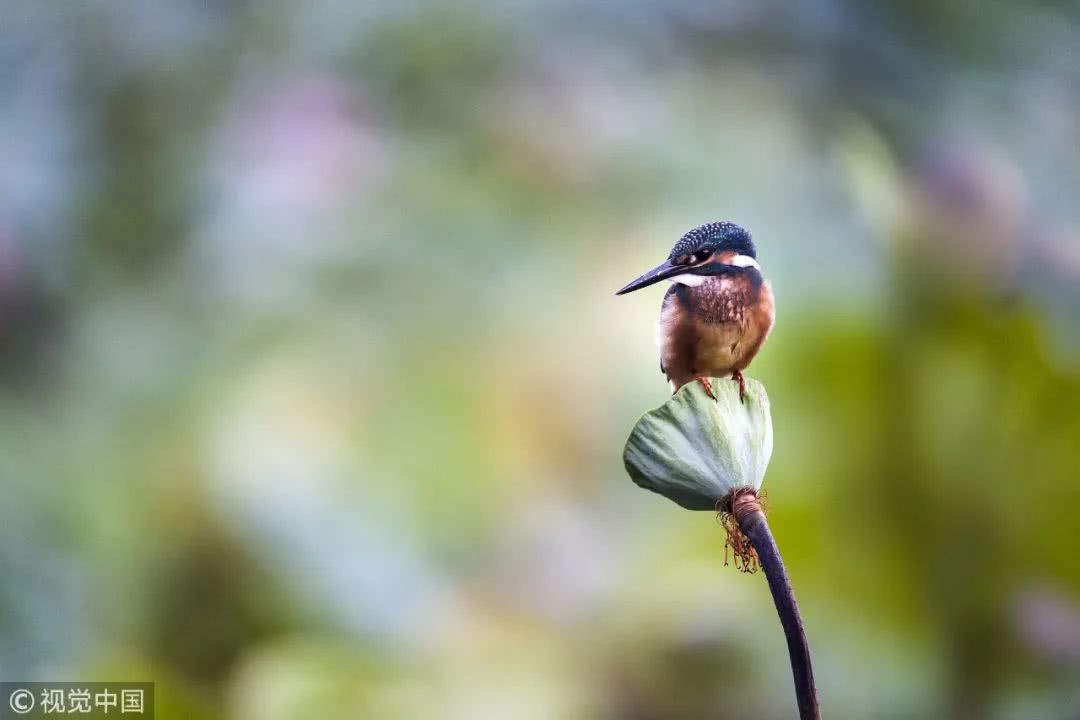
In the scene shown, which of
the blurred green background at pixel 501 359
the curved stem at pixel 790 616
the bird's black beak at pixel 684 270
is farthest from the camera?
the blurred green background at pixel 501 359

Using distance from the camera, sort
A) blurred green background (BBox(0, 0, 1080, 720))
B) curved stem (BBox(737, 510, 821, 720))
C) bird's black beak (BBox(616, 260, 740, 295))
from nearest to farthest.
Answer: curved stem (BBox(737, 510, 821, 720))
bird's black beak (BBox(616, 260, 740, 295))
blurred green background (BBox(0, 0, 1080, 720))

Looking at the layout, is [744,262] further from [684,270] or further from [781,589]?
[781,589]

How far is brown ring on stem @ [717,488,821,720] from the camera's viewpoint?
134 mm

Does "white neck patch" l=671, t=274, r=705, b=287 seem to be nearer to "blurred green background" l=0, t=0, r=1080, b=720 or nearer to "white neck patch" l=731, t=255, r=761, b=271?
"white neck patch" l=731, t=255, r=761, b=271

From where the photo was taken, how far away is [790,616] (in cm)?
14

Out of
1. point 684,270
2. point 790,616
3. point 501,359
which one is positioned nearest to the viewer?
point 790,616

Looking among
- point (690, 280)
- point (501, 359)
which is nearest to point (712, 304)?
point (690, 280)

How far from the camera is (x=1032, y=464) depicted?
2.52 feet

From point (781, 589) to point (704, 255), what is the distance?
12 centimetres

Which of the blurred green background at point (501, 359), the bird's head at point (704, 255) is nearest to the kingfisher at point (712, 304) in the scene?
the bird's head at point (704, 255)

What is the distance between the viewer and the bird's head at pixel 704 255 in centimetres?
24

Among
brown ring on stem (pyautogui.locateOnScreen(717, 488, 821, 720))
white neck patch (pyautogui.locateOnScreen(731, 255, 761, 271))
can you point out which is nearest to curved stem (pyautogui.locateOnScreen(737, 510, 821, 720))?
brown ring on stem (pyautogui.locateOnScreen(717, 488, 821, 720))

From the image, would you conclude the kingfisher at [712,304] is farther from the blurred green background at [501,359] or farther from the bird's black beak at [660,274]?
the blurred green background at [501,359]

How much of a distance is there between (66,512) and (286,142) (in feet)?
0.93
